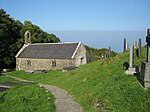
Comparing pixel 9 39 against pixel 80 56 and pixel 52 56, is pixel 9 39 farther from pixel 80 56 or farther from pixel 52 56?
pixel 80 56

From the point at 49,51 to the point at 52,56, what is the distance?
2.20 meters

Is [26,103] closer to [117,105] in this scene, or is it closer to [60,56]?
[117,105]

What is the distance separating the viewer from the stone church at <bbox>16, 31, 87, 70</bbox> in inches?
1641

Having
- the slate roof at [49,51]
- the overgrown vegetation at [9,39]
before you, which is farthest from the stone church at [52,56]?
the overgrown vegetation at [9,39]

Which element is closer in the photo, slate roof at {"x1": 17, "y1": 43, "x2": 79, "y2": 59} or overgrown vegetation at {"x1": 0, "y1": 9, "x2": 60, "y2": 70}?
slate roof at {"x1": 17, "y1": 43, "x2": 79, "y2": 59}

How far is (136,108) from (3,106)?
27.9ft

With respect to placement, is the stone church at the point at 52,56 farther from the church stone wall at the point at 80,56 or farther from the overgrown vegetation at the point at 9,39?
the overgrown vegetation at the point at 9,39

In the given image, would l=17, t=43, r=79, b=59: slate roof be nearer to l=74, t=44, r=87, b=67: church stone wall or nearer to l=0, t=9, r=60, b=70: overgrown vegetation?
l=74, t=44, r=87, b=67: church stone wall

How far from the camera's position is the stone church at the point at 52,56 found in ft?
137

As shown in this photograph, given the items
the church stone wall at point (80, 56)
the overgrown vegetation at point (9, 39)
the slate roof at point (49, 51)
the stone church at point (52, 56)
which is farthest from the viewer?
the overgrown vegetation at point (9, 39)

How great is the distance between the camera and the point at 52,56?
44.0 meters

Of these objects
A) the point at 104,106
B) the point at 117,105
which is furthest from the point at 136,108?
the point at 104,106

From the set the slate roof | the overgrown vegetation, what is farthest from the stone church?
the overgrown vegetation

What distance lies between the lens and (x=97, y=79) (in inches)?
663
